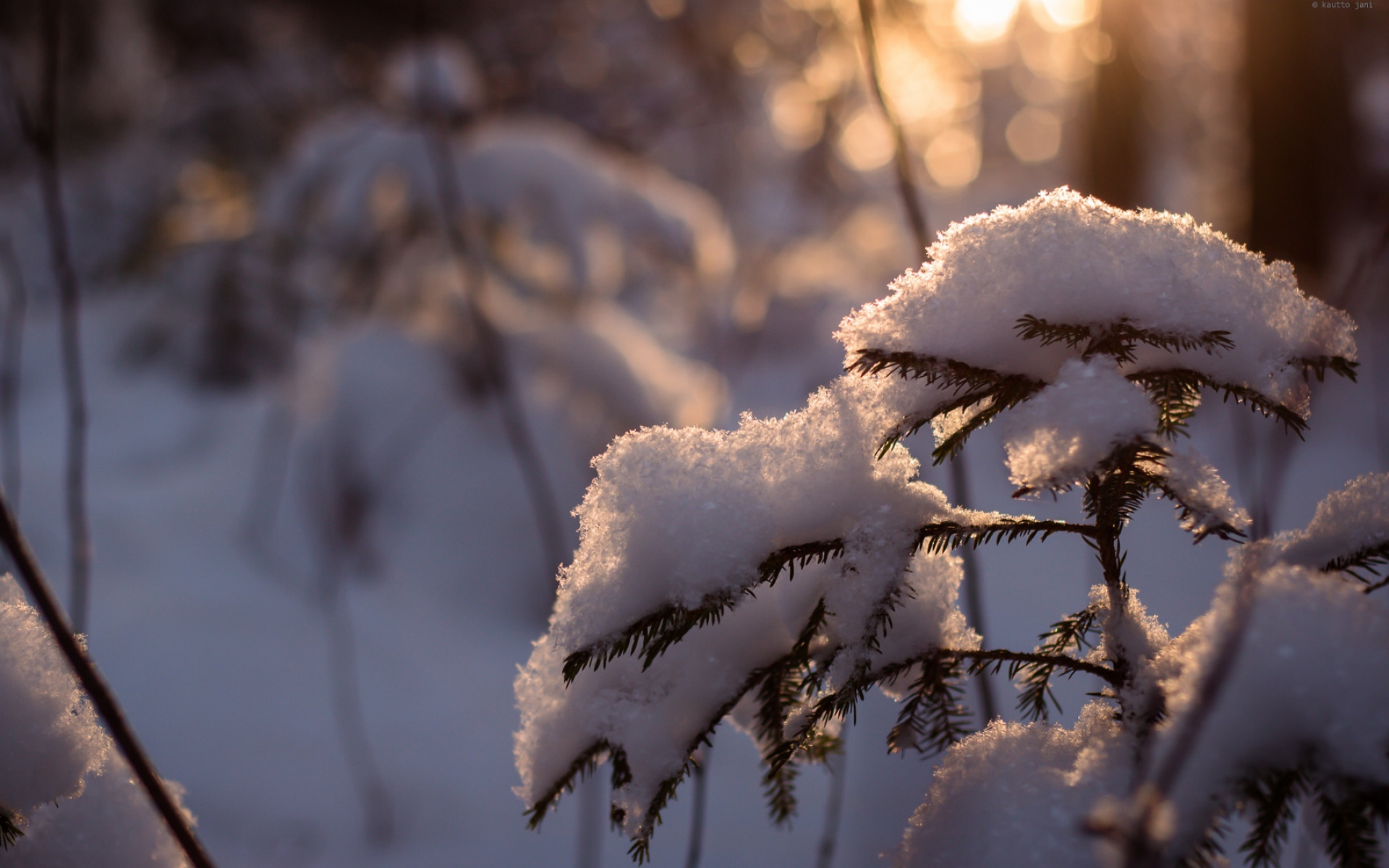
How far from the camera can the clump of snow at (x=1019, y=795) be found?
62 centimetres

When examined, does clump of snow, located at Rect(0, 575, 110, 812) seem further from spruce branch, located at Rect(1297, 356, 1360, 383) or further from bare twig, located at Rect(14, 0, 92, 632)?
spruce branch, located at Rect(1297, 356, 1360, 383)

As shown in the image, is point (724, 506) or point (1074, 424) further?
point (724, 506)

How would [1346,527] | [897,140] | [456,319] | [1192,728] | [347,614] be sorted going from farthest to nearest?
[456,319], [347,614], [897,140], [1346,527], [1192,728]

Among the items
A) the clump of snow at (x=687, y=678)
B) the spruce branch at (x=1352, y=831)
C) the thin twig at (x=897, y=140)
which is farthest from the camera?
the thin twig at (x=897, y=140)

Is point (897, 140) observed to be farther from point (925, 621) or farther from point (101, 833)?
point (101, 833)

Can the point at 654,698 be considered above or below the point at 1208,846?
above

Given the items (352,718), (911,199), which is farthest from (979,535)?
(352,718)

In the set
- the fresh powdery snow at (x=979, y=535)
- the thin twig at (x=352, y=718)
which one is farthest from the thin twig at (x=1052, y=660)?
the thin twig at (x=352, y=718)

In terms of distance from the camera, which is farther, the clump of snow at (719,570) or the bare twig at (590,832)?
the bare twig at (590,832)

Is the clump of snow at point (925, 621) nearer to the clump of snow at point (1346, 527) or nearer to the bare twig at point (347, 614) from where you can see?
the clump of snow at point (1346, 527)

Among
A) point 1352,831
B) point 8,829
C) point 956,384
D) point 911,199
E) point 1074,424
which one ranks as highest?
point 911,199

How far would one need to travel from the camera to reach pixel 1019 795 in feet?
2.15

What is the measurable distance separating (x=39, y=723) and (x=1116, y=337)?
1018 mm

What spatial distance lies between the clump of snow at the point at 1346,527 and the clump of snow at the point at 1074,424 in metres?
0.25
